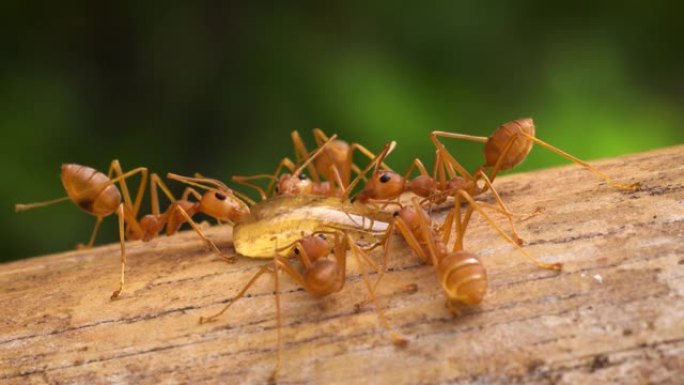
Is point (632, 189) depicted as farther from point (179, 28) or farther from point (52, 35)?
point (52, 35)

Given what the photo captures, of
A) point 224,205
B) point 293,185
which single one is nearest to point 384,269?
point 293,185

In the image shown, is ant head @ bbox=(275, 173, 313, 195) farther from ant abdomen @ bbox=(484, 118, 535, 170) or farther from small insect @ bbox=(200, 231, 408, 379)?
ant abdomen @ bbox=(484, 118, 535, 170)

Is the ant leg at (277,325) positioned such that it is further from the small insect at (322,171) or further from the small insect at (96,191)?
the small insect at (96,191)

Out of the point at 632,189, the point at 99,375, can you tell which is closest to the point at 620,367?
the point at 632,189

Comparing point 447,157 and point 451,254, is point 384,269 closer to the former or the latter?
point 451,254

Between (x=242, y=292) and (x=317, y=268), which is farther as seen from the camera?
(x=242, y=292)

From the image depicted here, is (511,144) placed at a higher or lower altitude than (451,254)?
higher
